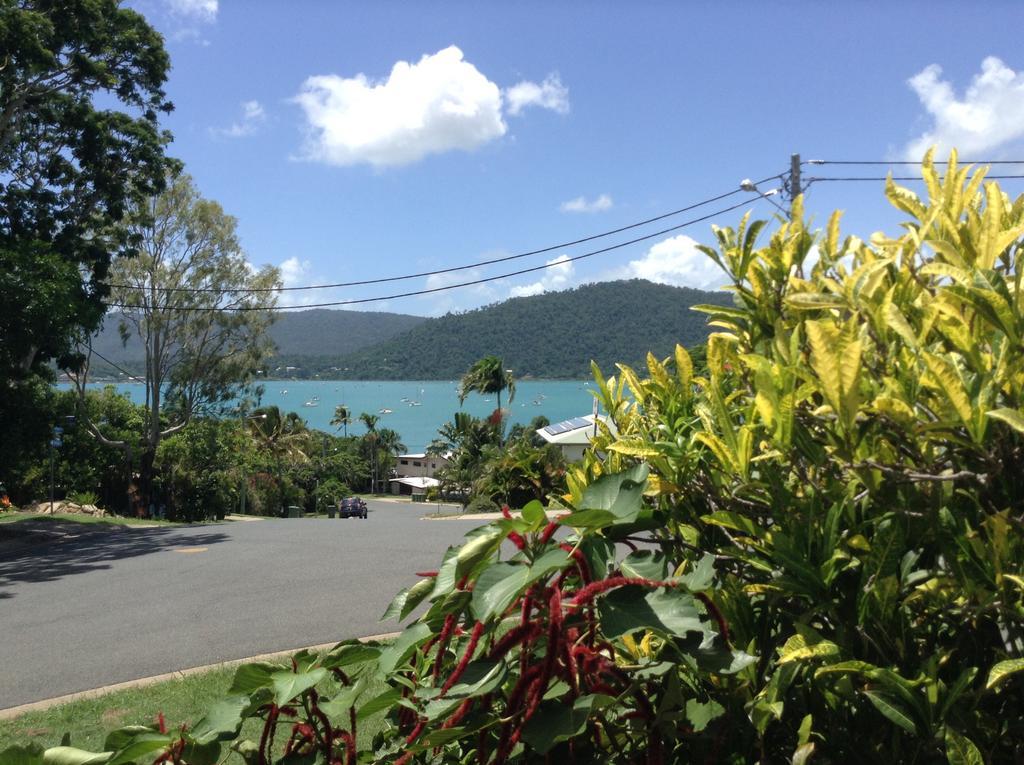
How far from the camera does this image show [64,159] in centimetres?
1734

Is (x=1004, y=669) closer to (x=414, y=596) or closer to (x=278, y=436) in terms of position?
(x=414, y=596)

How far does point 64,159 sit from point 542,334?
4373 inches

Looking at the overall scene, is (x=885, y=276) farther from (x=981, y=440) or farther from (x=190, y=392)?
(x=190, y=392)

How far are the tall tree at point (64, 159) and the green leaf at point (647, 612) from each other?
15.2m

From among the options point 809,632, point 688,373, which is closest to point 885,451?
point 809,632

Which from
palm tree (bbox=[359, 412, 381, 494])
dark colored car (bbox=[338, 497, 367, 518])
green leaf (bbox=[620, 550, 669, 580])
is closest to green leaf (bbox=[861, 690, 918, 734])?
green leaf (bbox=[620, 550, 669, 580])

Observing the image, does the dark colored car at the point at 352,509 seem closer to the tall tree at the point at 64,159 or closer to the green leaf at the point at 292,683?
the tall tree at the point at 64,159

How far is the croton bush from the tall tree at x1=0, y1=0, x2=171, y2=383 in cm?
1492

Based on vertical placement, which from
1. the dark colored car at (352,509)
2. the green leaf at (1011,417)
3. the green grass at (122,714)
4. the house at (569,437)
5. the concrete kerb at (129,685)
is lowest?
the dark colored car at (352,509)

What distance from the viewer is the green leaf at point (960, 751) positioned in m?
1.13

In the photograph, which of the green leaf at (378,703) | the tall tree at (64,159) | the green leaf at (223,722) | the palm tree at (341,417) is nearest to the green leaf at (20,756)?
the green leaf at (223,722)

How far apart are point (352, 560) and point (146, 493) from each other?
18.0 metres

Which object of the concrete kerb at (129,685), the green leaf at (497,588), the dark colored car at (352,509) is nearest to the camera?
the green leaf at (497,588)

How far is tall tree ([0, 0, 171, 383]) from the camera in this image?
1438cm
